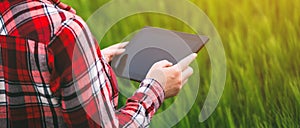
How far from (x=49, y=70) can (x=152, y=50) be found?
0.43 meters

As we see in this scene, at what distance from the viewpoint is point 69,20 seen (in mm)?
643

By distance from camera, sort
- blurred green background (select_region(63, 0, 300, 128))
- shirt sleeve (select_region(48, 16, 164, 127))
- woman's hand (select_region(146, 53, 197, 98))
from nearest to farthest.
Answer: shirt sleeve (select_region(48, 16, 164, 127)) → woman's hand (select_region(146, 53, 197, 98)) → blurred green background (select_region(63, 0, 300, 128))

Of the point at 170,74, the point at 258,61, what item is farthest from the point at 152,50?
the point at 258,61

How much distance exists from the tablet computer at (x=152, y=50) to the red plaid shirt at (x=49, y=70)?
0.96 feet

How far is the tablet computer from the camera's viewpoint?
39.8 inches

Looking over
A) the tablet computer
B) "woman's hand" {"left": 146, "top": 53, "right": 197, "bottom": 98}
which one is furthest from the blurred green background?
"woman's hand" {"left": 146, "top": 53, "right": 197, "bottom": 98}

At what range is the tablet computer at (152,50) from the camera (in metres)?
1.01

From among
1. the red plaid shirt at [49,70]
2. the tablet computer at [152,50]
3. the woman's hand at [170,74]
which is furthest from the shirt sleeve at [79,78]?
the tablet computer at [152,50]

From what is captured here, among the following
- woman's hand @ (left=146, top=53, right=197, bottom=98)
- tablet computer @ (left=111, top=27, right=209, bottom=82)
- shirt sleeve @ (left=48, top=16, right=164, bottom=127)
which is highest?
tablet computer @ (left=111, top=27, right=209, bottom=82)

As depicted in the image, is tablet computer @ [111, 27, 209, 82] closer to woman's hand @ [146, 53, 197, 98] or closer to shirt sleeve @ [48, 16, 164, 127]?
woman's hand @ [146, 53, 197, 98]

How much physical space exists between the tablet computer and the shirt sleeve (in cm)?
27

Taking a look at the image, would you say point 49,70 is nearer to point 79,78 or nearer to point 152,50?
point 79,78

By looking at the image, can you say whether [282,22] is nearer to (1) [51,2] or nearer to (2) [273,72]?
(2) [273,72]

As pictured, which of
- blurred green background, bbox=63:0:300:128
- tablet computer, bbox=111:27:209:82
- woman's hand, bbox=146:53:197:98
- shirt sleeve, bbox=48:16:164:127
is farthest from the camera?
blurred green background, bbox=63:0:300:128
